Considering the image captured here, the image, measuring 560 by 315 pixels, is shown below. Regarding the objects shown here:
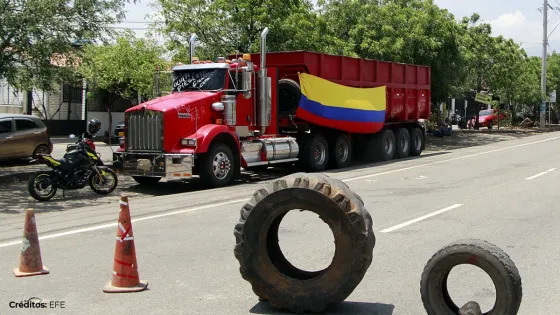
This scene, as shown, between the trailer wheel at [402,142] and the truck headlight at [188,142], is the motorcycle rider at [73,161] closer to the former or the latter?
the truck headlight at [188,142]

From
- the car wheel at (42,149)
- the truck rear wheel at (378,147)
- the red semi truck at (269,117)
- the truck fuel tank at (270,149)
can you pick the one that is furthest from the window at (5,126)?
the truck rear wheel at (378,147)

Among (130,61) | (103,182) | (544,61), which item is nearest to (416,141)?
(130,61)

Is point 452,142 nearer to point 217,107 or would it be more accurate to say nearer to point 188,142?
point 217,107

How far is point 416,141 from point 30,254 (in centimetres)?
2045

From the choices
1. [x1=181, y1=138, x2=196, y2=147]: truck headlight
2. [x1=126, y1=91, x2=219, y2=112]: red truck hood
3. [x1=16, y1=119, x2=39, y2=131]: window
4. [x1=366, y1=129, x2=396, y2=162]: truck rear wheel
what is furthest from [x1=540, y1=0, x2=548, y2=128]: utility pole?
[x1=181, y1=138, x2=196, y2=147]: truck headlight

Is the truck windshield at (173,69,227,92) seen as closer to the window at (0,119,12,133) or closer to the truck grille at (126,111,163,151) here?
the truck grille at (126,111,163,151)

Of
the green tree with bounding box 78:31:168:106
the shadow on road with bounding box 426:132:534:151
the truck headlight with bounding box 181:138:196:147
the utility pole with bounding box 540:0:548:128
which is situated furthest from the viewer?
the utility pole with bounding box 540:0:548:128

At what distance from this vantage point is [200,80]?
16.2 metres

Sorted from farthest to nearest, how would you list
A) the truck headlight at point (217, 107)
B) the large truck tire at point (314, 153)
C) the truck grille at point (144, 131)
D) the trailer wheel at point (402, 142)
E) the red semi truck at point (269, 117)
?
the trailer wheel at point (402, 142) < the large truck tire at point (314, 153) < the truck headlight at point (217, 107) < the red semi truck at point (269, 117) < the truck grille at point (144, 131)

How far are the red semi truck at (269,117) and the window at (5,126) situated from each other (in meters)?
4.93

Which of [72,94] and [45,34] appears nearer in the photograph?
[45,34]

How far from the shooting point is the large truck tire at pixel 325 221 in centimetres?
553

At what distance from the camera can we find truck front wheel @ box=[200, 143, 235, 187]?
49.2 feet

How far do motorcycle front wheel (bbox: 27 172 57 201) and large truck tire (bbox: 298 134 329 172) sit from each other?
7.89 m
